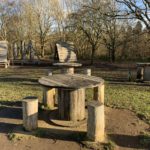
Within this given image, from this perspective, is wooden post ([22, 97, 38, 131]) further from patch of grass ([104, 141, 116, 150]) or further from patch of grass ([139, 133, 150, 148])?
patch of grass ([139, 133, 150, 148])

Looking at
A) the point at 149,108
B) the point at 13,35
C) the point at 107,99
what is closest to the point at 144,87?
the point at 107,99

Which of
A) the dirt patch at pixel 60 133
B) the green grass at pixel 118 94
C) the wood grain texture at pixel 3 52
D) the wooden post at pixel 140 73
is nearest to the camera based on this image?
the dirt patch at pixel 60 133

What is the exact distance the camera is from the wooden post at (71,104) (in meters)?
6.54

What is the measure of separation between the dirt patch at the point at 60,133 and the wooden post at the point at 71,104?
44 centimetres

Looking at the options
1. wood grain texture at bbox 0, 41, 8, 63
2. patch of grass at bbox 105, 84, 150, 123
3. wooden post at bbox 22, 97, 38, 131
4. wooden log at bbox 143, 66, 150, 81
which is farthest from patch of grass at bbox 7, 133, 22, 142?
wood grain texture at bbox 0, 41, 8, 63

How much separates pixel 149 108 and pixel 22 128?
3582 millimetres

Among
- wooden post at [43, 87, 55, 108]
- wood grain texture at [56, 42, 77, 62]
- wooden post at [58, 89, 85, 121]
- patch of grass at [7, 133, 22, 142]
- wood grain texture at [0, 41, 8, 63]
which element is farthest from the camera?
wood grain texture at [0, 41, 8, 63]

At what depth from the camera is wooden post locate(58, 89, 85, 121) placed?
6.54 metres

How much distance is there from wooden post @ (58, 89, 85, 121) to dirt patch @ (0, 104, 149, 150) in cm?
44

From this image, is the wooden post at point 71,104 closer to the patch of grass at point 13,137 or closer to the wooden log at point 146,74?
the patch of grass at point 13,137

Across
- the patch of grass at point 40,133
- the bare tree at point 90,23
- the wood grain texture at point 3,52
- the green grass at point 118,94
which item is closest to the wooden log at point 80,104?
the patch of grass at point 40,133

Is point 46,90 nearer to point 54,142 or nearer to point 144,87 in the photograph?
point 54,142

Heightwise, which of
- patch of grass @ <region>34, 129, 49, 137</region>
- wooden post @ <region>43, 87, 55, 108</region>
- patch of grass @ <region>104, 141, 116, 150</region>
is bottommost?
patch of grass @ <region>104, 141, 116, 150</region>

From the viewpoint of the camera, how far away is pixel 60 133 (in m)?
5.89
